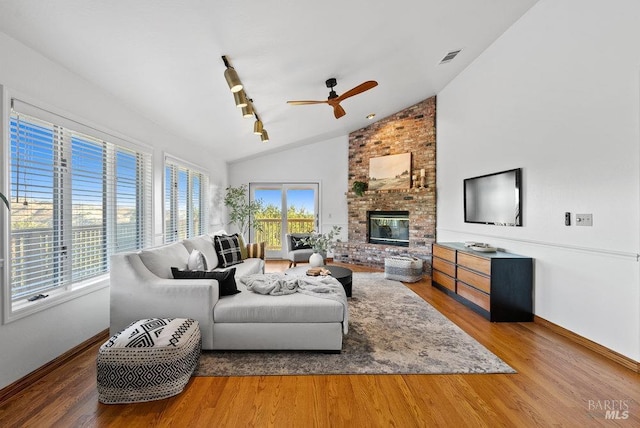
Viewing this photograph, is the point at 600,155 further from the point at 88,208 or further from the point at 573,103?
the point at 88,208

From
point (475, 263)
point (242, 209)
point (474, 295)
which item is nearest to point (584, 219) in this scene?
point (475, 263)

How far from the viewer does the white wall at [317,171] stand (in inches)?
271

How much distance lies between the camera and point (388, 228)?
20.1ft

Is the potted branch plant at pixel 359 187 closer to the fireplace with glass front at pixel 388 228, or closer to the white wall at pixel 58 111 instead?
the fireplace with glass front at pixel 388 228

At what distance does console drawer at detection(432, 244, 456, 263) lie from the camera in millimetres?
3938

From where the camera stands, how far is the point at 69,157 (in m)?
2.43

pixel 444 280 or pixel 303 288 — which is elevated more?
pixel 303 288

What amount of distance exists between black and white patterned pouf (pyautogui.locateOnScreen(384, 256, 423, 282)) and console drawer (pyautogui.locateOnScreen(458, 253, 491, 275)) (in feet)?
3.48

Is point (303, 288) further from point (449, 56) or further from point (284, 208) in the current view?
point (284, 208)

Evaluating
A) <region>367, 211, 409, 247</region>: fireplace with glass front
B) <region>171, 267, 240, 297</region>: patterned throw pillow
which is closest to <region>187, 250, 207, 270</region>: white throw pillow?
<region>171, 267, 240, 297</region>: patterned throw pillow

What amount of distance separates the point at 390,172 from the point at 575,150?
3.42 m

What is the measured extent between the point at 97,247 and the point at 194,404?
188 cm


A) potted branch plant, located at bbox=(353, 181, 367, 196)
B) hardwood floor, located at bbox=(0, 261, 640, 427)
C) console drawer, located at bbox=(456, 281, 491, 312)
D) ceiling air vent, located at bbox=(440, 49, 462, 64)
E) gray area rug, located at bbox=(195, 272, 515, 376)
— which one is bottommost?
hardwood floor, located at bbox=(0, 261, 640, 427)

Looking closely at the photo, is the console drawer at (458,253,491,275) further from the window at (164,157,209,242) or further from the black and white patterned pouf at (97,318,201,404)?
the window at (164,157,209,242)
